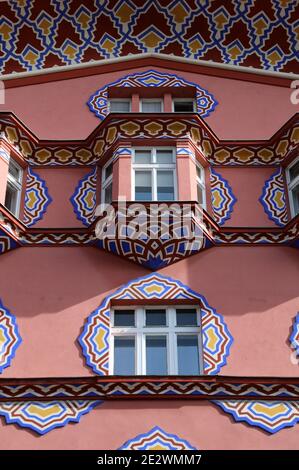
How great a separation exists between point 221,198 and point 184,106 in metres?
2.80

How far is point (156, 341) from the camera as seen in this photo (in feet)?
42.9

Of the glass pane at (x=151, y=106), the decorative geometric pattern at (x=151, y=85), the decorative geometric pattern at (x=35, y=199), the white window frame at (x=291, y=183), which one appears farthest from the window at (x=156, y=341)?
the glass pane at (x=151, y=106)

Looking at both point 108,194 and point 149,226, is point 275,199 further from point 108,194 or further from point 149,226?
point 108,194

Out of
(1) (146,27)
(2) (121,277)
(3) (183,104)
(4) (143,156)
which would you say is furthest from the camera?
(1) (146,27)

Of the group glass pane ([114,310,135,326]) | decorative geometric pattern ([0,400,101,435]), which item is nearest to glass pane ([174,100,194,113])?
glass pane ([114,310,135,326])

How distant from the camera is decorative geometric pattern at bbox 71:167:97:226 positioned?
14836mm

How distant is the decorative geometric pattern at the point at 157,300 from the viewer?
1263cm

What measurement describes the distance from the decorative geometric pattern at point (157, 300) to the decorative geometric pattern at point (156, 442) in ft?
3.95

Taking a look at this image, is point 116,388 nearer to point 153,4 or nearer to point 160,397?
point 160,397

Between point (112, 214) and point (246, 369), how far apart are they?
3.35 m

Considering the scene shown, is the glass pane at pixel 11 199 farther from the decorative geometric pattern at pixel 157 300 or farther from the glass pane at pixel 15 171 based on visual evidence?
the decorative geometric pattern at pixel 157 300

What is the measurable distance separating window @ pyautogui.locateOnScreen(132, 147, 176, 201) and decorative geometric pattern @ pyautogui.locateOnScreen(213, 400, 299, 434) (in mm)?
3893

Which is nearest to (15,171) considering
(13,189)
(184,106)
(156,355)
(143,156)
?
(13,189)

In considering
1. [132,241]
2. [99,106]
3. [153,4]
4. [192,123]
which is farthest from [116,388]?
[153,4]
